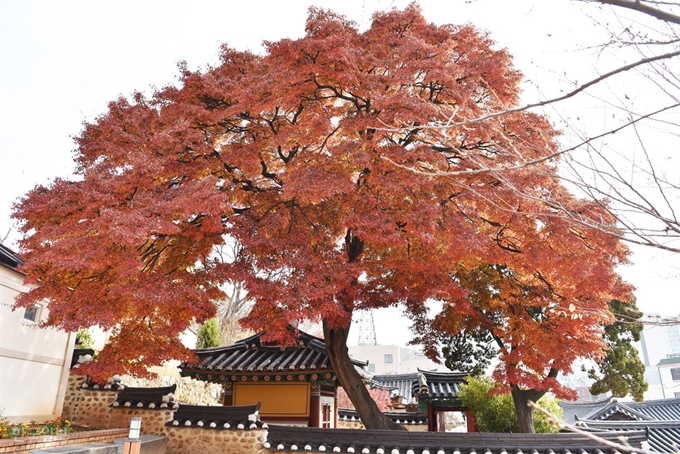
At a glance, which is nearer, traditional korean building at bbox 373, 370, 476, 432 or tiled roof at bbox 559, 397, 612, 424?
traditional korean building at bbox 373, 370, 476, 432

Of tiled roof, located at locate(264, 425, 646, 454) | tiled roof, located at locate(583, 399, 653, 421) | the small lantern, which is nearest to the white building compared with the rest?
the small lantern

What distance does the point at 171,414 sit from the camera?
10.8 m

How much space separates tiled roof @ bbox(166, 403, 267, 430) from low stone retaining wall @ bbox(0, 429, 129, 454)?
1220 mm

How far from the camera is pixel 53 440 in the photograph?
27.5 ft

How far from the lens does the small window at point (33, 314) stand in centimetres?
1083

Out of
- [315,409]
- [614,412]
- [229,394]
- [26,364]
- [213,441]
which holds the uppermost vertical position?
[26,364]

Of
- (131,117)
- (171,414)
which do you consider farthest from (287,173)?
(171,414)

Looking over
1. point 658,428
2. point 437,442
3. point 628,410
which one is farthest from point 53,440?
point 628,410

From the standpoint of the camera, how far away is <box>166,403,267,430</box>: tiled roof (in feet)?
32.3

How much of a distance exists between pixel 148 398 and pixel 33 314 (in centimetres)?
341

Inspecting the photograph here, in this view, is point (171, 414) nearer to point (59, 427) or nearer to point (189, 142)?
point (59, 427)

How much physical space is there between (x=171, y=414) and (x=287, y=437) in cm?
310

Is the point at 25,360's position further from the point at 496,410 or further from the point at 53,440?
the point at 496,410

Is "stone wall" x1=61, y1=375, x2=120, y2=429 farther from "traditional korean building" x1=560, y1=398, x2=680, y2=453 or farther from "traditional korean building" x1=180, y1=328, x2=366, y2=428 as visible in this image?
"traditional korean building" x1=560, y1=398, x2=680, y2=453
